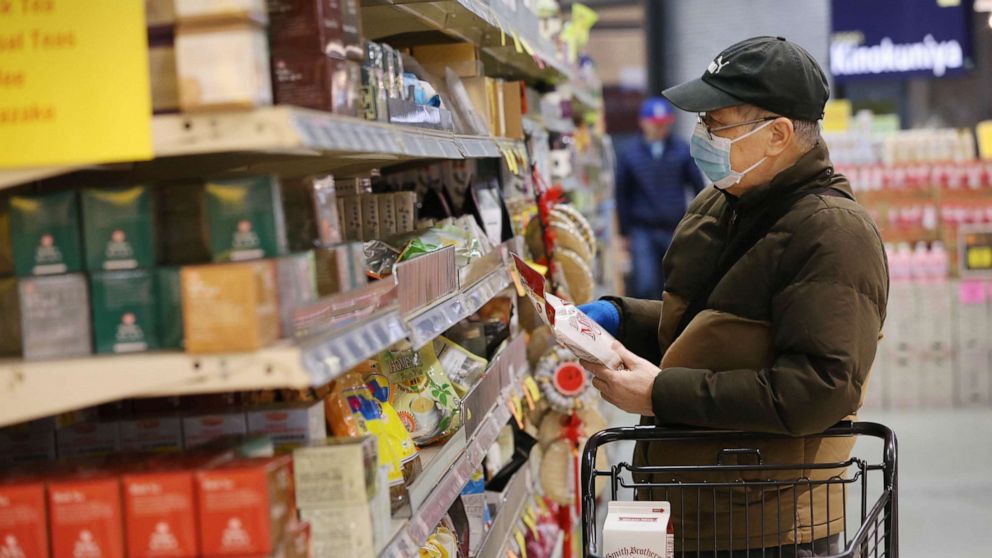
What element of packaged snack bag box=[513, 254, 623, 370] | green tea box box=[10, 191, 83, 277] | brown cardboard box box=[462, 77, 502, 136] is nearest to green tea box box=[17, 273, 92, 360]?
green tea box box=[10, 191, 83, 277]

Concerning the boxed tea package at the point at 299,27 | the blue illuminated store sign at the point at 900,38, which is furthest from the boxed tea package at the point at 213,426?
the blue illuminated store sign at the point at 900,38

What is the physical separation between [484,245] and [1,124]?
191cm

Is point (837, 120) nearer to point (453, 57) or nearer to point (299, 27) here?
point (453, 57)

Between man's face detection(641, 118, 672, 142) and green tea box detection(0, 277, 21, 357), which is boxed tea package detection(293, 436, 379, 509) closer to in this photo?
green tea box detection(0, 277, 21, 357)

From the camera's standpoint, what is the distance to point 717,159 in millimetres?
2664

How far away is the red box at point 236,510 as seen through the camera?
1679mm

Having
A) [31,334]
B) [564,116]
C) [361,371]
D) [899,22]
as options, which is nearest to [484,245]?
[361,371]

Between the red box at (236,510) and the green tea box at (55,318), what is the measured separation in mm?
279

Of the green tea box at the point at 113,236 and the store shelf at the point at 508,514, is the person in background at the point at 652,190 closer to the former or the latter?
the store shelf at the point at 508,514

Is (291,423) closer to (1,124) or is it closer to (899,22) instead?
(1,124)

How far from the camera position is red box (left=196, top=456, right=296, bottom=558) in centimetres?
168

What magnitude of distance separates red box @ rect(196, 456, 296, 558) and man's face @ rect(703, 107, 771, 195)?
1.40 meters

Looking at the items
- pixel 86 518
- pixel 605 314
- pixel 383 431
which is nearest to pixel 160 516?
pixel 86 518

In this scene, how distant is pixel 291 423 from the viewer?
1949 mm
